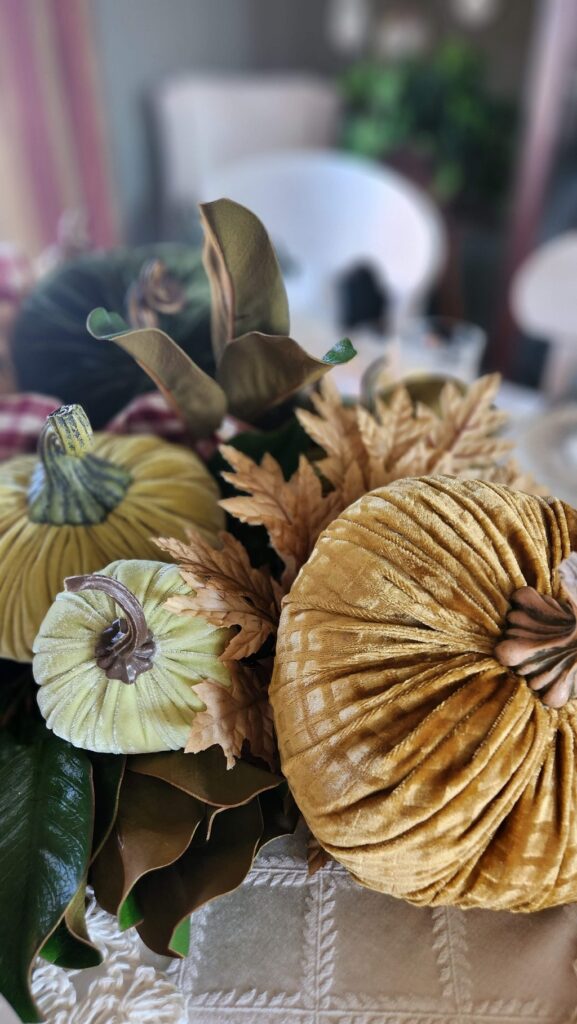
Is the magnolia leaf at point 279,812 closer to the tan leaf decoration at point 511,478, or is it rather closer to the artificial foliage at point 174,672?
the artificial foliage at point 174,672

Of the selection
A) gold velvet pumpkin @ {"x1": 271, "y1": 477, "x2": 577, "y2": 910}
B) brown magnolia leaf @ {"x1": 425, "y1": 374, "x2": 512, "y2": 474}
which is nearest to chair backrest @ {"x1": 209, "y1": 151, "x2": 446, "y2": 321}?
brown magnolia leaf @ {"x1": 425, "y1": 374, "x2": 512, "y2": 474}

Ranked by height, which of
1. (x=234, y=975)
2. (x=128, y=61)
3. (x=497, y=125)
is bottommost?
(x=234, y=975)

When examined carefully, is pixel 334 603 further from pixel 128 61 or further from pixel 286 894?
pixel 128 61

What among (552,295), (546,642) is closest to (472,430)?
(546,642)

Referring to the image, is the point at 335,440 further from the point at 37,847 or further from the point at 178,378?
the point at 37,847

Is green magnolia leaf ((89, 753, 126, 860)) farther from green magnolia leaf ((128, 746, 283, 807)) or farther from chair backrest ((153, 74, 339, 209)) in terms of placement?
chair backrest ((153, 74, 339, 209))

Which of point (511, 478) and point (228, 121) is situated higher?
point (228, 121)

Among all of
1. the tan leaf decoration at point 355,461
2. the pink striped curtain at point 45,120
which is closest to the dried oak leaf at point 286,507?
the tan leaf decoration at point 355,461

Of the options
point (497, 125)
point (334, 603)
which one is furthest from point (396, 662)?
point (497, 125)
